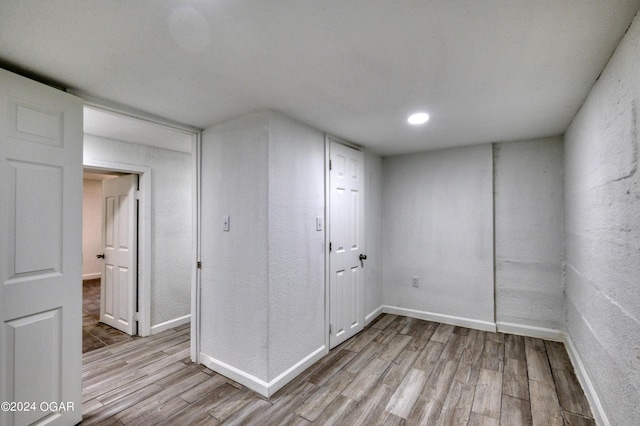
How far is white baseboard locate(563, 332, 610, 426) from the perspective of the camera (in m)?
1.82

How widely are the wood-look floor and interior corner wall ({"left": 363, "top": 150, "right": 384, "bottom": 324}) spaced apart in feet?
2.37

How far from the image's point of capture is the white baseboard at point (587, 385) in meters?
1.82

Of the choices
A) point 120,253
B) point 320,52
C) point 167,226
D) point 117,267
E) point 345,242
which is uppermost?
point 320,52

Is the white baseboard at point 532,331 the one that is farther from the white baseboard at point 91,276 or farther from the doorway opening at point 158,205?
the white baseboard at point 91,276

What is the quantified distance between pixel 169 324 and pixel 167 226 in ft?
3.92

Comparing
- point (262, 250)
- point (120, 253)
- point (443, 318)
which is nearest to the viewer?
point (262, 250)

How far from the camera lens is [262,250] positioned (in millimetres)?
2219

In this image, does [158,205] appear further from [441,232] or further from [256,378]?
[441,232]

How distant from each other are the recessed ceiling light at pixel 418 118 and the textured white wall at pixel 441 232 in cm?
129

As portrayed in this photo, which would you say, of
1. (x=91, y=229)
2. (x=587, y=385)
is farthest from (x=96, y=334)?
(x=587, y=385)

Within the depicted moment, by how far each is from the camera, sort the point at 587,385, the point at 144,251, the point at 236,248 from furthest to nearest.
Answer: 1. the point at 144,251
2. the point at 236,248
3. the point at 587,385

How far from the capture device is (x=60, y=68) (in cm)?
162

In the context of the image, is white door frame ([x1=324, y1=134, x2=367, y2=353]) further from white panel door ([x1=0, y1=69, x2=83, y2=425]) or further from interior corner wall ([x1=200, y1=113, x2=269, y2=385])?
white panel door ([x1=0, y1=69, x2=83, y2=425])

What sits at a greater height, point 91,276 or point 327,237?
point 327,237
